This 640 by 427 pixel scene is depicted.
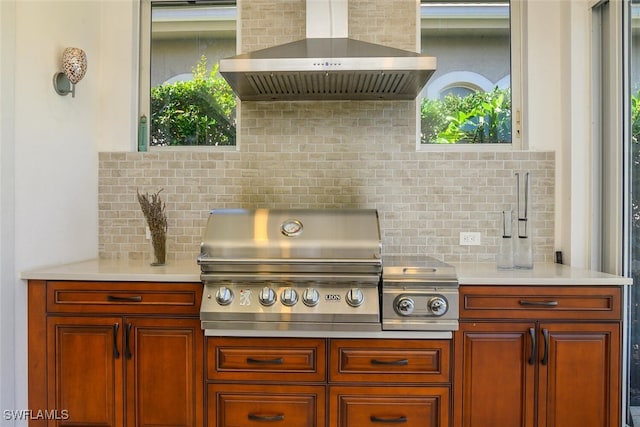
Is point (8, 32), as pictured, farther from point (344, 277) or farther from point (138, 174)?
point (344, 277)

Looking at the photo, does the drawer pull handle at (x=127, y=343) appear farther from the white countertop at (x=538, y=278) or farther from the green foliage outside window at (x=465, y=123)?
the green foliage outside window at (x=465, y=123)

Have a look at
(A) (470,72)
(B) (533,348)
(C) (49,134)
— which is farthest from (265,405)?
(A) (470,72)

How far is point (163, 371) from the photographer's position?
1970 millimetres

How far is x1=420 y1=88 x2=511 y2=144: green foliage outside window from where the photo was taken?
2645mm

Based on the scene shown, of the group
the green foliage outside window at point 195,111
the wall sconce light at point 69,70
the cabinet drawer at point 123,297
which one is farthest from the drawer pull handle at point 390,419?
the wall sconce light at point 69,70

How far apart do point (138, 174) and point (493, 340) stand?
2182 millimetres

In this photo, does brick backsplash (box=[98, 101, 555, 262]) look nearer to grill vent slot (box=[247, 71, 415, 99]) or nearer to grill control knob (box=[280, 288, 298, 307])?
grill vent slot (box=[247, 71, 415, 99])

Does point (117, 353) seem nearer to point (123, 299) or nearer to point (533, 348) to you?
point (123, 299)

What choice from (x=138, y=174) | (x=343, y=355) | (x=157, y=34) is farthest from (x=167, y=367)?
(x=157, y=34)

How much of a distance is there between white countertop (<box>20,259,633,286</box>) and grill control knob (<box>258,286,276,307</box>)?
0.32 m

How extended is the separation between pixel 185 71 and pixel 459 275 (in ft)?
6.80

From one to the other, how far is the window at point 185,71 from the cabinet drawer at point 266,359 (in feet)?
4.33

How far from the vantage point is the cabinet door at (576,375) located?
6.21ft

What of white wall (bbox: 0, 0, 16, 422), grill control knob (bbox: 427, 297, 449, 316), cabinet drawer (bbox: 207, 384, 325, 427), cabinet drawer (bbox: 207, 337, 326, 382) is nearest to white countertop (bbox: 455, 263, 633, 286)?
grill control knob (bbox: 427, 297, 449, 316)
